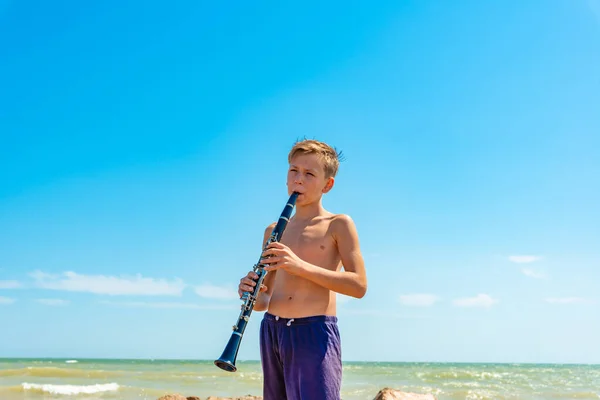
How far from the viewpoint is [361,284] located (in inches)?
121

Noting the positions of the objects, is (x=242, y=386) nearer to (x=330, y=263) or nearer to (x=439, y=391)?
(x=439, y=391)

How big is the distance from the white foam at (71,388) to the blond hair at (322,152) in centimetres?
1430

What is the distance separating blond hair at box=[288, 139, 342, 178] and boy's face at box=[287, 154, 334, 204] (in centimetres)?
2

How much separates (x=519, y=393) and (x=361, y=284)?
16429mm

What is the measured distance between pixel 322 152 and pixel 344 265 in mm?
636

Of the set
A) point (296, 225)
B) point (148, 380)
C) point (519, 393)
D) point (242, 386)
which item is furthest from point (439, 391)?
point (296, 225)

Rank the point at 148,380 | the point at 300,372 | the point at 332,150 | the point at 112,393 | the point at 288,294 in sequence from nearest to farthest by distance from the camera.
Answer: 1. the point at 300,372
2. the point at 288,294
3. the point at 332,150
4. the point at 112,393
5. the point at 148,380

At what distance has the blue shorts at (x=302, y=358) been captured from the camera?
9.59 ft

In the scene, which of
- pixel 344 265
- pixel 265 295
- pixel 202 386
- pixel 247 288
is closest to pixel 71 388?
pixel 202 386

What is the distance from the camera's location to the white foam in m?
15.6

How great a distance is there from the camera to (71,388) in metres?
→ 16.2

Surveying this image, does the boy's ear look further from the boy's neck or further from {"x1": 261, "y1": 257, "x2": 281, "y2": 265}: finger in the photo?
{"x1": 261, "y1": 257, "x2": 281, "y2": 265}: finger

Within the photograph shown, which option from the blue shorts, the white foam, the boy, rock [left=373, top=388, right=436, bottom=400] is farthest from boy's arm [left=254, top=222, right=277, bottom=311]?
the white foam

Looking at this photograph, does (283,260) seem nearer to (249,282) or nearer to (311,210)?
(249,282)
